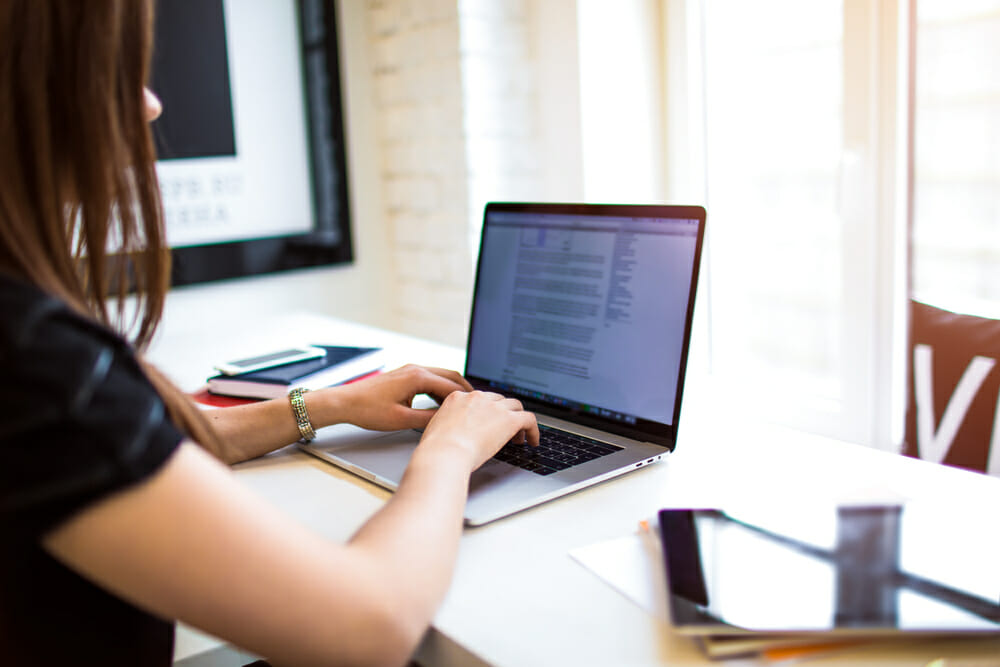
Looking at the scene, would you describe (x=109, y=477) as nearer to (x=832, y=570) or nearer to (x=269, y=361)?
(x=832, y=570)

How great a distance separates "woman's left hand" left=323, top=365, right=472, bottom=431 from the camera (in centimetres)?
99

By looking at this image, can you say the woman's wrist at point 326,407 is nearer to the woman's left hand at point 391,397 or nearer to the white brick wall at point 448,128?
the woman's left hand at point 391,397

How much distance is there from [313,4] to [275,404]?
4.97ft

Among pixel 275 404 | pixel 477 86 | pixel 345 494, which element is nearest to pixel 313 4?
pixel 477 86

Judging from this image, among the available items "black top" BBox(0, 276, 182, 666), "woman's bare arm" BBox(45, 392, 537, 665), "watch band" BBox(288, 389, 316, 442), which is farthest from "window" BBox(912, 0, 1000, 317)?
"black top" BBox(0, 276, 182, 666)

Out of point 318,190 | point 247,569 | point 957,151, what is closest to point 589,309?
point 247,569

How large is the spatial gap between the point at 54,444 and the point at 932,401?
1165 millimetres

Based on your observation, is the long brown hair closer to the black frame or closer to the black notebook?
the black notebook

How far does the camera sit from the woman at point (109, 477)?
484 mm

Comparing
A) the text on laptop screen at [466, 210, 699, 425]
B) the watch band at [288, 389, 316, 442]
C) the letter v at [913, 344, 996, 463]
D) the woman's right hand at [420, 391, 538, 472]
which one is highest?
the text on laptop screen at [466, 210, 699, 425]

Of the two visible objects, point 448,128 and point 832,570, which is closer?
point 832,570

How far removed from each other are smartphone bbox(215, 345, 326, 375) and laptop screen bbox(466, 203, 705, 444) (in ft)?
1.11

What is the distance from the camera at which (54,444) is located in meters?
0.48

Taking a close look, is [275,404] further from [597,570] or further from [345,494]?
[597,570]
